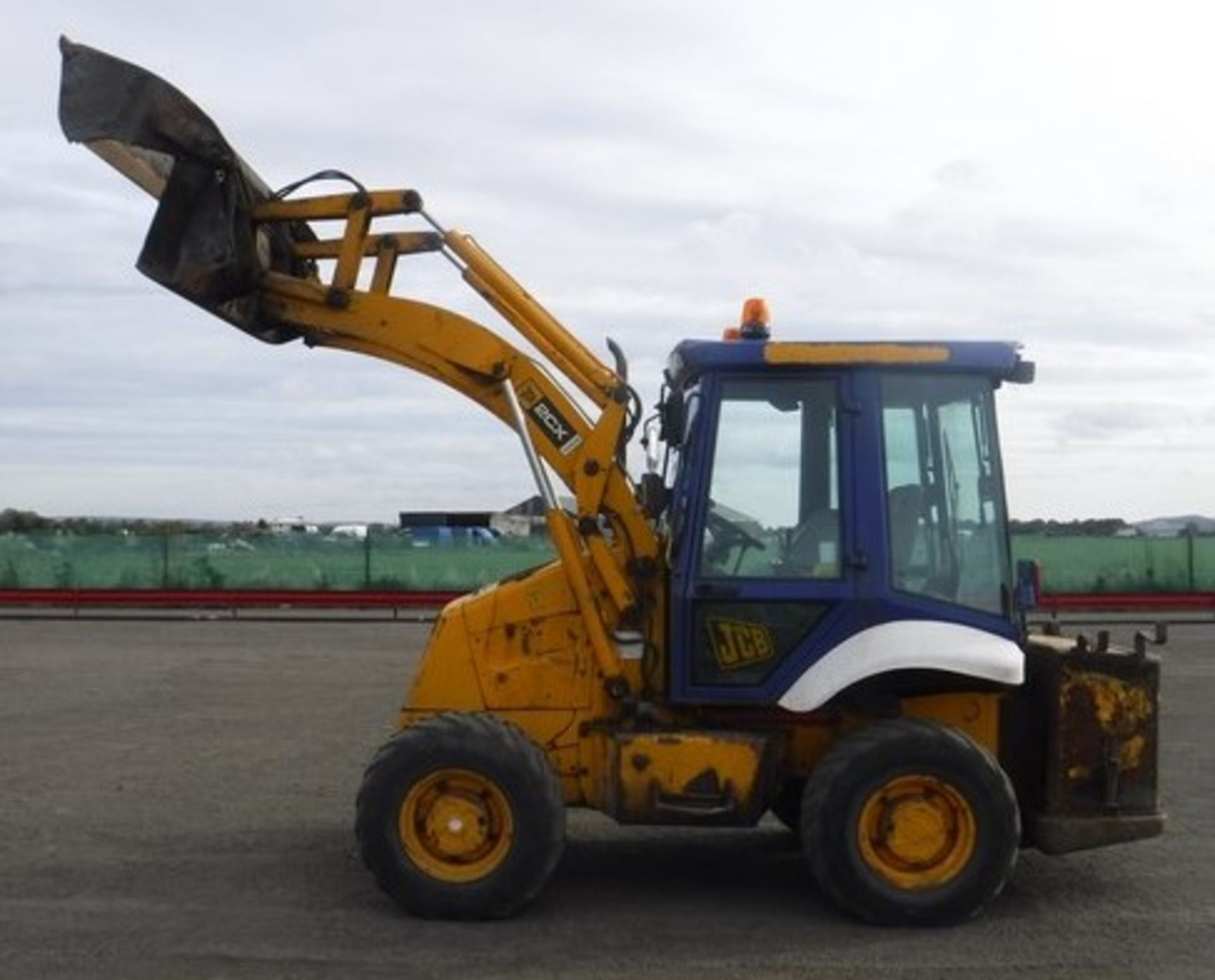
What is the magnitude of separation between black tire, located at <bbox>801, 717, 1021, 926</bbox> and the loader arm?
1.26 m

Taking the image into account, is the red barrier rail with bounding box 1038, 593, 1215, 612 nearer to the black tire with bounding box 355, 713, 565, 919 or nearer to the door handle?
the door handle

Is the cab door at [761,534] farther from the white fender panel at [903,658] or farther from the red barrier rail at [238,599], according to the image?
the red barrier rail at [238,599]

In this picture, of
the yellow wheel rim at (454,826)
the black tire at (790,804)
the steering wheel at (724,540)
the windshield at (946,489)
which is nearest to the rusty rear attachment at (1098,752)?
the windshield at (946,489)

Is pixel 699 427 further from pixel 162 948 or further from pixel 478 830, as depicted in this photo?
pixel 162 948

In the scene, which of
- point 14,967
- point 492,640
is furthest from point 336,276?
point 14,967

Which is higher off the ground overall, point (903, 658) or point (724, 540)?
point (724, 540)

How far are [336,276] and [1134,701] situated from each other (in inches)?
178

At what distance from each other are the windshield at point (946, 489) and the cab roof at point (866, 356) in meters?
0.09

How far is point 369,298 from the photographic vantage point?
8484 mm

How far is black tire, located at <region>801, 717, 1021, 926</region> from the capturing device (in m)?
7.64

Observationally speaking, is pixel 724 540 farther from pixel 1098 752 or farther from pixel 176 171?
pixel 176 171

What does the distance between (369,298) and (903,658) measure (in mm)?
3218

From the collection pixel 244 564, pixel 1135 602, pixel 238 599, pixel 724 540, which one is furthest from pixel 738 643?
pixel 244 564

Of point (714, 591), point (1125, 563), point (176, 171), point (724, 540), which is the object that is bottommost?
point (714, 591)
